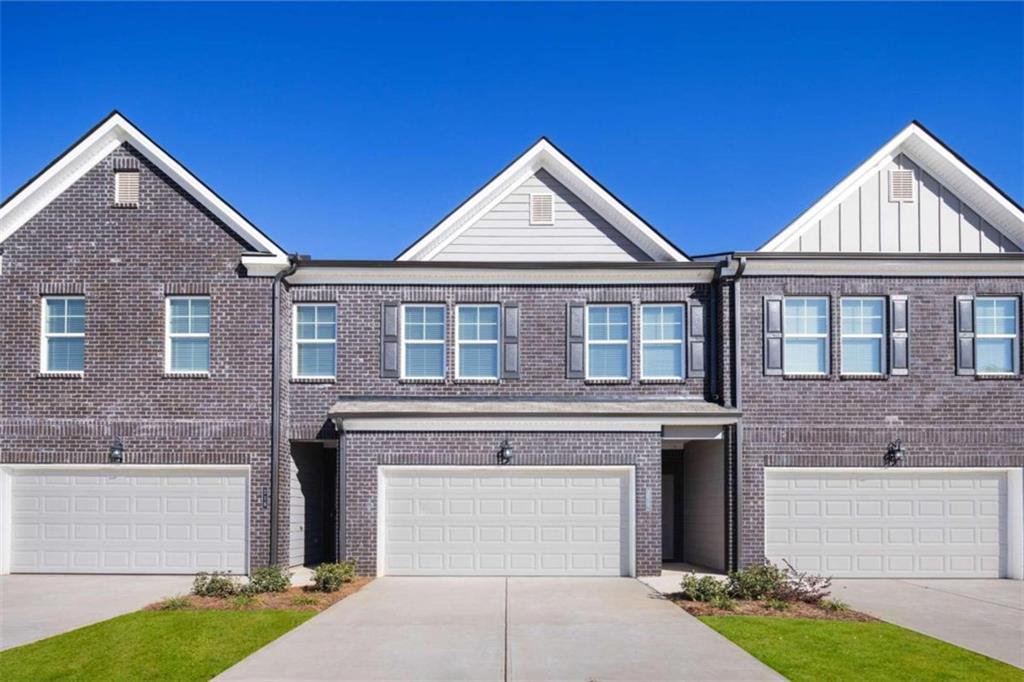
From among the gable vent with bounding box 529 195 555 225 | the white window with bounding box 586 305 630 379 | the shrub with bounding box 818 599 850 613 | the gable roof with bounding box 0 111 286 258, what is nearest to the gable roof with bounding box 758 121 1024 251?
the white window with bounding box 586 305 630 379

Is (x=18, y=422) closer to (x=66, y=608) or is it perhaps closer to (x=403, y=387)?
(x=66, y=608)

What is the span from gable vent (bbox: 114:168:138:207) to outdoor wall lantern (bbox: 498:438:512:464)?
8509 millimetres

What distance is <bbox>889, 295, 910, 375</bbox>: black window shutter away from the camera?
1875 centimetres

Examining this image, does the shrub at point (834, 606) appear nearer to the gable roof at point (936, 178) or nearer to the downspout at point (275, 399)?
the gable roof at point (936, 178)

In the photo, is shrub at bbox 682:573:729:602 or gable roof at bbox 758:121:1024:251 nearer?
shrub at bbox 682:573:729:602

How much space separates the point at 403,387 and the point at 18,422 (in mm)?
7333

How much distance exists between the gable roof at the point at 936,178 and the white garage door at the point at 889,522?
4.59 meters

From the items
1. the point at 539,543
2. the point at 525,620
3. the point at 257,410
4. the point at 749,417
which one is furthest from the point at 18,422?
the point at 749,417

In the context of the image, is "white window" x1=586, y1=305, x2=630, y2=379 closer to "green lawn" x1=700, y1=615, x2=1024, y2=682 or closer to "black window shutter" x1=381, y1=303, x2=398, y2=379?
"black window shutter" x1=381, y1=303, x2=398, y2=379

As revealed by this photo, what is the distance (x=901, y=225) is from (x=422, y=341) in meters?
9.55

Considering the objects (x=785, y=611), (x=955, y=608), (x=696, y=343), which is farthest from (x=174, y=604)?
(x=955, y=608)

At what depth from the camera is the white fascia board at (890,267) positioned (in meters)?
18.8

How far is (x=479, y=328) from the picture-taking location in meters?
19.6

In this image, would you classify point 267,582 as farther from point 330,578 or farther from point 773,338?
point 773,338
